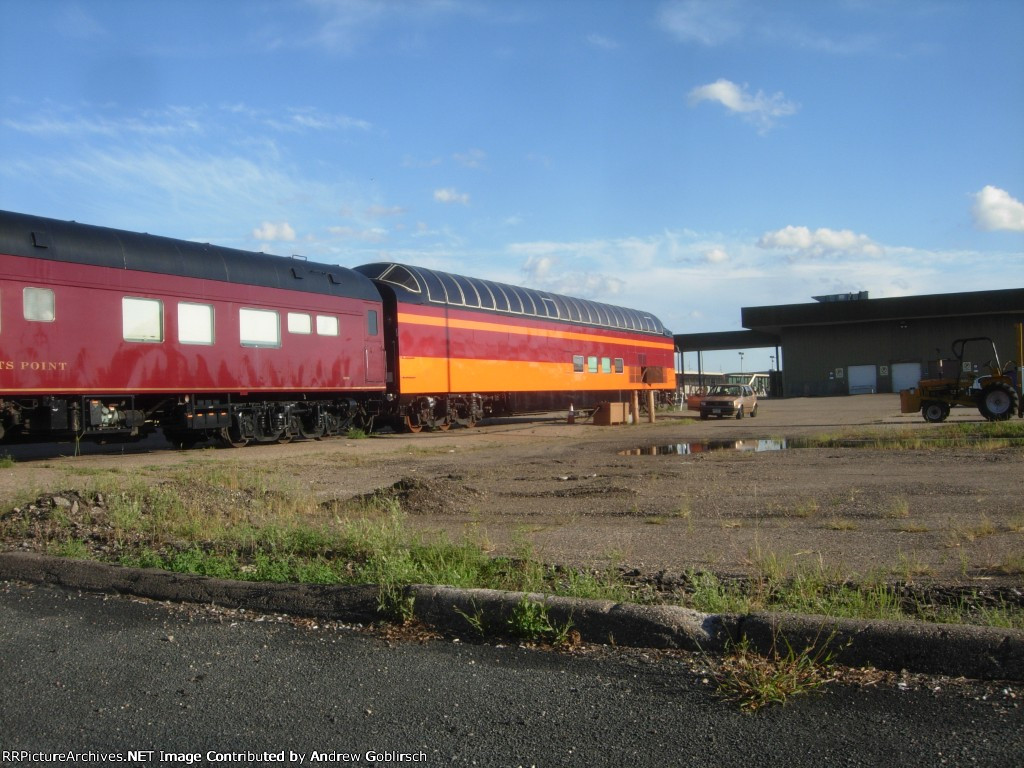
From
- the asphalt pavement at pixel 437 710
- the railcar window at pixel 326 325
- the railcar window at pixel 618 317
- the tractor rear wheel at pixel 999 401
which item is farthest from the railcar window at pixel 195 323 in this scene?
the tractor rear wheel at pixel 999 401

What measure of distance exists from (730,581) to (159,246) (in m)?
14.3

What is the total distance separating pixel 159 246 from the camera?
16.9 meters

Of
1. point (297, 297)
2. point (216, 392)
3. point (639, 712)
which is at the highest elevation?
point (297, 297)

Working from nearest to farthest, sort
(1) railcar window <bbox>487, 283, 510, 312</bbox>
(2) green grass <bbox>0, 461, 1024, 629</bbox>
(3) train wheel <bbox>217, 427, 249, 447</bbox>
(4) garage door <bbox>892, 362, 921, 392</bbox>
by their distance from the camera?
(2) green grass <bbox>0, 461, 1024, 629</bbox> → (3) train wheel <bbox>217, 427, 249, 447</bbox> → (1) railcar window <bbox>487, 283, 510, 312</bbox> → (4) garage door <bbox>892, 362, 921, 392</bbox>

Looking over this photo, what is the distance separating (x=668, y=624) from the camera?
451 centimetres

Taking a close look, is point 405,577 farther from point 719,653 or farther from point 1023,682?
point 1023,682

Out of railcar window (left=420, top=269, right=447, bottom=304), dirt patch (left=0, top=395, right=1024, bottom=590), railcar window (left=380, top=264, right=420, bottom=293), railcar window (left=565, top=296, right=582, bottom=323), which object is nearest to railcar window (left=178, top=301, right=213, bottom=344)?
dirt patch (left=0, top=395, right=1024, bottom=590)

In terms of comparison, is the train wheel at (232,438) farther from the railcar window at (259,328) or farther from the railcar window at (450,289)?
the railcar window at (450,289)

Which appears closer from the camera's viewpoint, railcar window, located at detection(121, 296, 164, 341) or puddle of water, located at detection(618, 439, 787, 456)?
railcar window, located at detection(121, 296, 164, 341)

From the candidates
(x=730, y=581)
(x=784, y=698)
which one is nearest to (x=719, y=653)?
(x=784, y=698)

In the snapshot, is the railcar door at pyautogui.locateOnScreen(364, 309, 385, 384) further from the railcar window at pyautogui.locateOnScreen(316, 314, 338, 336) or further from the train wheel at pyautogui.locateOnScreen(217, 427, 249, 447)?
the train wheel at pyautogui.locateOnScreen(217, 427, 249, 447)

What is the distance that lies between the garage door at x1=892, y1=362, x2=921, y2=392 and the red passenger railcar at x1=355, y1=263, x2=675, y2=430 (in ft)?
110

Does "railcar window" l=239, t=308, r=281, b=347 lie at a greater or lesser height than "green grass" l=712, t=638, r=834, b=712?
greater

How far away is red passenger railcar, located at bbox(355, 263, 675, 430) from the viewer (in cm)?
2362
